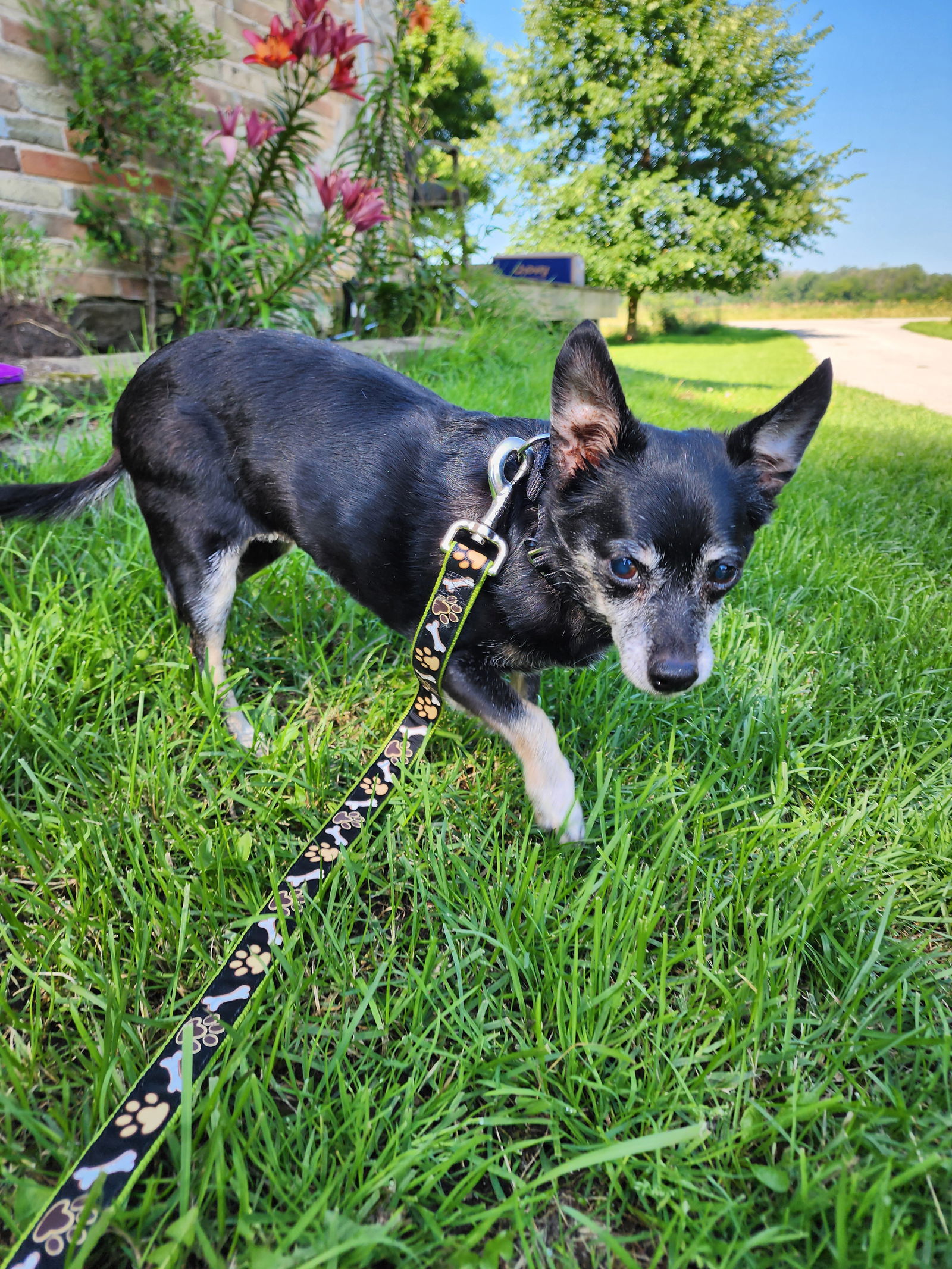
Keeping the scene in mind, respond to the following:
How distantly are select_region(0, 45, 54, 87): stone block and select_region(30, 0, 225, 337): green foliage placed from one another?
0.25ft

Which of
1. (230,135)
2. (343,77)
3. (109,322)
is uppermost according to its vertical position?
(343,77)

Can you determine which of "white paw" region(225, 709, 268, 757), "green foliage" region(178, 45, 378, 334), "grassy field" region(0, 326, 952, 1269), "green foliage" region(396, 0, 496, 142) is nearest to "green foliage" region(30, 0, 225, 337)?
"green foliage" region(178, 45, 378, 334)

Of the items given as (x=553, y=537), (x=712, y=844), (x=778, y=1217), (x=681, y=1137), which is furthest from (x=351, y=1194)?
(x=553, y=537)

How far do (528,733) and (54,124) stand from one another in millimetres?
5325

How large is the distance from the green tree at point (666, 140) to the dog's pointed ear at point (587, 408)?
3004cm

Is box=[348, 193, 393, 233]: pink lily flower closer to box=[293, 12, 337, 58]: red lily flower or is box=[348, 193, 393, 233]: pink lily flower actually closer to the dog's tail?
box=[293, 12, 337, 58]: red lily flower

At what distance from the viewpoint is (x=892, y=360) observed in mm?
15719

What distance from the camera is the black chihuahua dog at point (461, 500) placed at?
1679 millimetres

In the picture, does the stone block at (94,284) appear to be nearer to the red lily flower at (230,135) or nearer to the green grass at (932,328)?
the red lily flower at (230,135)

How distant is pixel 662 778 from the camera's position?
1778 mm

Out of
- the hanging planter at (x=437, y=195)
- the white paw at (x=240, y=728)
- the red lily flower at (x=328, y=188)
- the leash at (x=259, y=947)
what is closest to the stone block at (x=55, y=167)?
the red lily flower at (x=328, y=188)

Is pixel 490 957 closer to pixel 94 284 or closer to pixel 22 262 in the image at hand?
pixel 22 262

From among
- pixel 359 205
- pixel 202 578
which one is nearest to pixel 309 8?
pixel 359 205

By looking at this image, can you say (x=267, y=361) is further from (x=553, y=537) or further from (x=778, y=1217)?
(x=778, y=1217)
